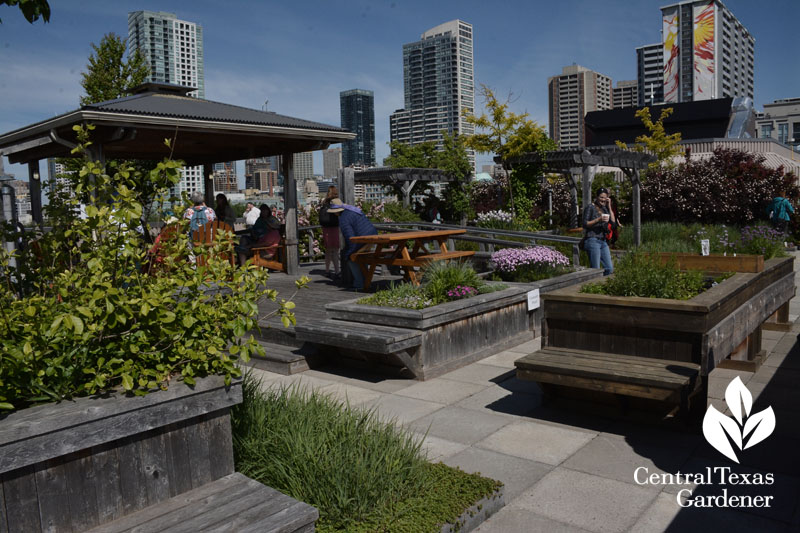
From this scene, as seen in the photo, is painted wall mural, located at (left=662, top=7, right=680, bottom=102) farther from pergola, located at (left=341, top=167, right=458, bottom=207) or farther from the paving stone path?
the paving stone path

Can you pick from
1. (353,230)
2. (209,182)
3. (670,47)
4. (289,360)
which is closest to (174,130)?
(353,230)

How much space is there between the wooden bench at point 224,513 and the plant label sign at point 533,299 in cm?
531

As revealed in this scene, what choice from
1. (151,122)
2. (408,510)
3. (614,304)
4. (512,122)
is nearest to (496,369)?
(614,304)

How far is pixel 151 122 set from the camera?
28.6ft

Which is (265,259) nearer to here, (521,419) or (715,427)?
(521,419)

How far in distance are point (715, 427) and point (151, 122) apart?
7691 millimetres

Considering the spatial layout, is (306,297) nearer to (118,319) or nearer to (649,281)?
(649,281)

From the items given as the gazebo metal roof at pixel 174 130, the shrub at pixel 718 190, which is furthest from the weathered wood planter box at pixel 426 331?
the shrub at pixel 718 190

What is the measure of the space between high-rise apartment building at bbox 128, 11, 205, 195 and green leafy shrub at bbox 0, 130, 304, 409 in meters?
59.9

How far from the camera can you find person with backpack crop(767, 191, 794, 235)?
17.7 metres

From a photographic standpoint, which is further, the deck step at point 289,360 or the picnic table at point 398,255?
the picnic table at point 398,255

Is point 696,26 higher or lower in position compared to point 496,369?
higher

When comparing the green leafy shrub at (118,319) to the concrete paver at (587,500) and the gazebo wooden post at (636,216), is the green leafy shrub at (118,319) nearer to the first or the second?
the concrete paver at (587,500)

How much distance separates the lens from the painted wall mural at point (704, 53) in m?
148
